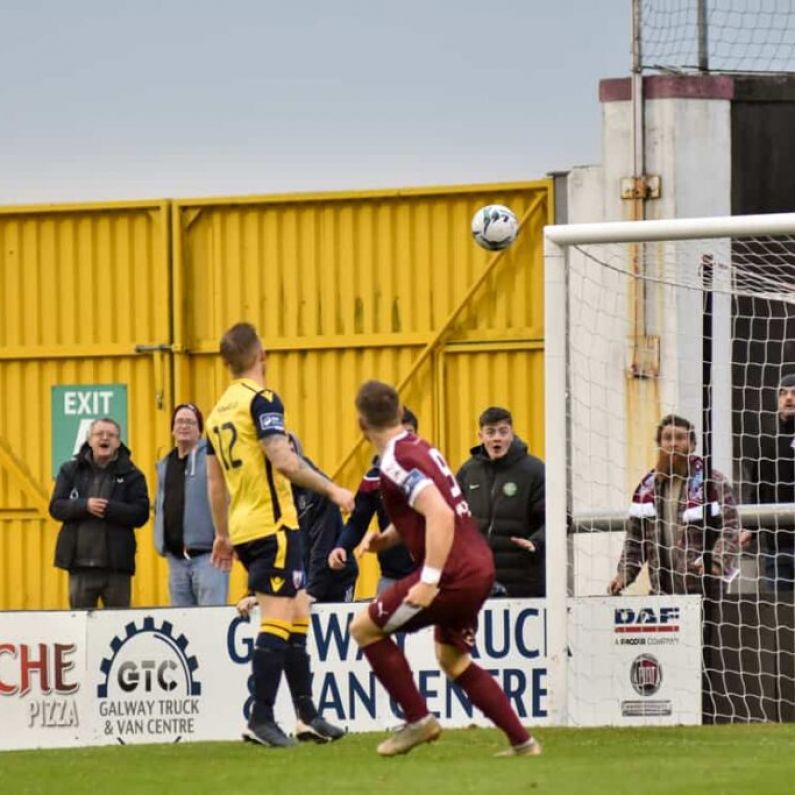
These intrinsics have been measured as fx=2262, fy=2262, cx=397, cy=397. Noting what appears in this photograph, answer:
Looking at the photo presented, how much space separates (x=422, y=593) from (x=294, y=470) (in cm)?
113

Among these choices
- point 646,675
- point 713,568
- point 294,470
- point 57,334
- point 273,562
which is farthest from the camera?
point 57,334

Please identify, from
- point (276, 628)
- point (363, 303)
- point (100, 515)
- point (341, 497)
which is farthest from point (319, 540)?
point (363, 303)

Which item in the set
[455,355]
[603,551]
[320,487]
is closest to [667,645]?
[603,551]

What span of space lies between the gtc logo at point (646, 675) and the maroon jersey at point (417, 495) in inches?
122

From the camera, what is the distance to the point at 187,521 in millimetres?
15320

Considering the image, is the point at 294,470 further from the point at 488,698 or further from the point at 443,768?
the point at 443,768

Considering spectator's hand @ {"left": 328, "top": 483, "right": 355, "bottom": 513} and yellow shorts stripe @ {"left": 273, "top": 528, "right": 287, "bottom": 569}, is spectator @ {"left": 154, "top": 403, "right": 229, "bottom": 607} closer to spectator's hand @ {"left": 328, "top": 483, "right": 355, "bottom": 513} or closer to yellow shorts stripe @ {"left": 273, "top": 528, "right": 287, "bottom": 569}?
yellow shorts stripe @ {"left": 273, "top": 528, "right": 287, "bottom": 569}

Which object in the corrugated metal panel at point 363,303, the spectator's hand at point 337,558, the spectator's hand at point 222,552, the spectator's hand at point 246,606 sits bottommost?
the spectator's hand at point 246,606

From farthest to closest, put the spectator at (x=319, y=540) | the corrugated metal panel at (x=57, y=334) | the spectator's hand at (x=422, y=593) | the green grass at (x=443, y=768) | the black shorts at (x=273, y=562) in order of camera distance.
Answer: the corrugated metal panel at (x=57, y=334)
the spectator at (x=319, y=540)
the black shorts at (x=273, y=562)
the spectator's hand at (x=422, y=593)
the green grass at (x=443, y=768)

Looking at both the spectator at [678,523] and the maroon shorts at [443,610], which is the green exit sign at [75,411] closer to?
the spectator at [678,523]

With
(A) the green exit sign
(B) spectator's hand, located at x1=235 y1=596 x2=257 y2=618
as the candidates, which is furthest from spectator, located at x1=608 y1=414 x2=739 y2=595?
(A) the green exit sign

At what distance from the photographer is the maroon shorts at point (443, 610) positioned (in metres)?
9.79

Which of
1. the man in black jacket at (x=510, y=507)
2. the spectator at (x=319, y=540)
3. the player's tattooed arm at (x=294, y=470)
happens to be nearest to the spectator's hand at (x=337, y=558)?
the spectator at (x=319, y=540)

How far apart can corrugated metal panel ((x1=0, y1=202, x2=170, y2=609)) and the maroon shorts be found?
937cm
